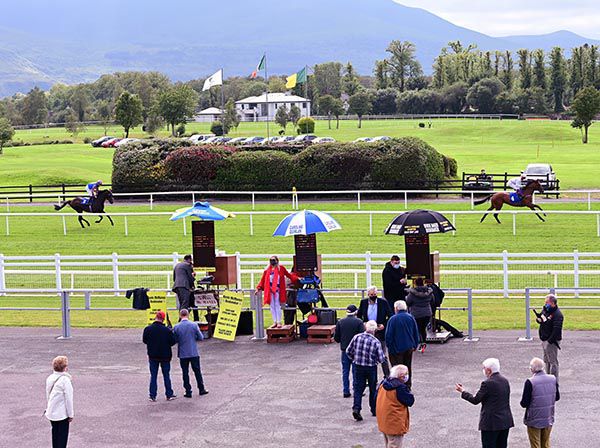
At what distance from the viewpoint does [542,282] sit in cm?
2434

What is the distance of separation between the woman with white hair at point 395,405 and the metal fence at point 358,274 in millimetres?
10794

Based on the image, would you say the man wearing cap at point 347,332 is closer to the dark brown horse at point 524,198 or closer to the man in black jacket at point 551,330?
the man in black jacket at point 551,330

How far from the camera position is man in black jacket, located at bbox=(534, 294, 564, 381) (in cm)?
1458

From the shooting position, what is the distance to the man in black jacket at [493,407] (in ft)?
36.5

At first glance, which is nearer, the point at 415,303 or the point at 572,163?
the point at 415,303

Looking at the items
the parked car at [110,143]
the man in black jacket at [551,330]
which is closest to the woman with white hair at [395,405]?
the man in black jacket at [551,330]

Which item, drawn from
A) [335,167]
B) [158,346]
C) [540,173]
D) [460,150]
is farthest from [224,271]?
[460,150]

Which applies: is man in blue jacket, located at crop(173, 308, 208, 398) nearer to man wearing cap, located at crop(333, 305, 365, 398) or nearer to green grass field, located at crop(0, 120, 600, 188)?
man wearing cap, located at crop(333, 305, 365, 398)

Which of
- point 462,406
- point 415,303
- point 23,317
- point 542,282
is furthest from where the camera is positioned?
point 542,282

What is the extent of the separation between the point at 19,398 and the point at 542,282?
13418 millimetres

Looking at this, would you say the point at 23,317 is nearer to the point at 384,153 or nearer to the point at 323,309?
the point at 323,309

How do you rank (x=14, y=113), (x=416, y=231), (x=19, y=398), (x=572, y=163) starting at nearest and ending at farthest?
(x=19, y=398), (x=416, y=231), (x=572, y=163), (x=14, y=113)

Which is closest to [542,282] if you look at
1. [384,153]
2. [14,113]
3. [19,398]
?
[19,398]

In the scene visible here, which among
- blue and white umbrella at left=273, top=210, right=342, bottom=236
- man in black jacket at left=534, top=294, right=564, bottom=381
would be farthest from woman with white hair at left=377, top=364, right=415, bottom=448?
blue and white umbrella at left=273, top=210, right=342, bottom=236
